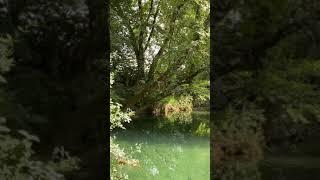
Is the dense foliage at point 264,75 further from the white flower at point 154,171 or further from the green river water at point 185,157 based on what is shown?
the white flower at point 154,171

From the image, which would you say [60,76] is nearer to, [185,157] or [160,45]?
[160,45]

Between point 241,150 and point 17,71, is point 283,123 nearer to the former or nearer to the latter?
point 241,150

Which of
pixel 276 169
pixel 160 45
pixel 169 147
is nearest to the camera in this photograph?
pixel 276 169

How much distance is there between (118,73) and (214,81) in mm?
7473

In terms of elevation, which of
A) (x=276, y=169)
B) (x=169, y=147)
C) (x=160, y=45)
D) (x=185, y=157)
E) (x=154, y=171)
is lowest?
(x=154, y=171)

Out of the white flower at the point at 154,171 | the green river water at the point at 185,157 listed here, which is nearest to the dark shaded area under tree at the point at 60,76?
the green river water at the point at 185,157

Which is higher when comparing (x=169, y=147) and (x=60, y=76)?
(x=60, y=76)

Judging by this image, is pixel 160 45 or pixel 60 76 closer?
pixel 60 76

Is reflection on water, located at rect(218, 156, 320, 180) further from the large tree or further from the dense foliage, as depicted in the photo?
the large tree

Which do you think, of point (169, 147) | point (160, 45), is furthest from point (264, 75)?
point (169, 147)

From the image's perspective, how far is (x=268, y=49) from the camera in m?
2.00

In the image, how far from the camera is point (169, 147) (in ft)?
33.9

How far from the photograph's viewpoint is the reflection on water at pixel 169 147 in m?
8.49

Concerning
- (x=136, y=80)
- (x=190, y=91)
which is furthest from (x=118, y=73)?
(x=190, y=91)
